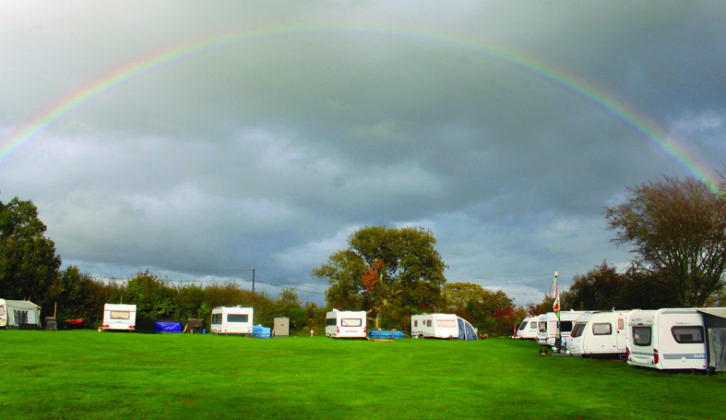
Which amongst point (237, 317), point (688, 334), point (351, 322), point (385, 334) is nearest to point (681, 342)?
point (688, 334)

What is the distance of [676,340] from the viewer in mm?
16594

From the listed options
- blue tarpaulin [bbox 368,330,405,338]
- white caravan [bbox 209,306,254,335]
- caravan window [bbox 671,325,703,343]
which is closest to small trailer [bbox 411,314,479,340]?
blue tarpaulin [bbox 368,330,405,338]

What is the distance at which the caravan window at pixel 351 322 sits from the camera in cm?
3944

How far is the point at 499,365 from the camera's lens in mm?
17859

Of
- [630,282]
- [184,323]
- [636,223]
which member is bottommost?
[184,323]

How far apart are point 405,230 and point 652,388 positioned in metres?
46.3

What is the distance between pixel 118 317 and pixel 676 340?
35.2m

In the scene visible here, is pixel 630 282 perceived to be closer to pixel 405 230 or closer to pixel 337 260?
pixel 405 230

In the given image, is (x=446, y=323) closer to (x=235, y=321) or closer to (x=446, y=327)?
(x=446, y=327)

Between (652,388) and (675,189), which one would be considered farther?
(675,189)

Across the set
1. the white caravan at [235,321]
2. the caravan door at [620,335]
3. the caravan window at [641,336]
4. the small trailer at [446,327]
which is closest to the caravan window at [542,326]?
the small trailer at [446,327]

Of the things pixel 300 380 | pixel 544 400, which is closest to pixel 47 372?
pixel 300 380

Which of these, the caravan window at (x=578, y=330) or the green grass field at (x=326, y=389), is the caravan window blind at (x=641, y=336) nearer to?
the green grass field at (x=326, y=389)

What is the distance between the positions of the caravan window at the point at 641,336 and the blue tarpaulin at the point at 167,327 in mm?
38071
